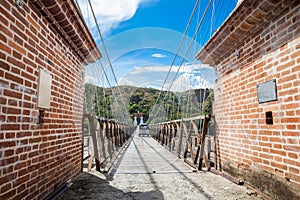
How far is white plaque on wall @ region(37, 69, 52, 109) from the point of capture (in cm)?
190

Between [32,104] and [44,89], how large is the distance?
0.87 ft

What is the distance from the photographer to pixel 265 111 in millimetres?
2205

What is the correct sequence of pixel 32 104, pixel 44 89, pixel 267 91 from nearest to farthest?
pixel 32 104
pixel 44 89
pixel 267 91

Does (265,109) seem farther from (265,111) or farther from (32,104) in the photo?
(32,104)

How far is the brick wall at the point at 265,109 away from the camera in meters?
1.80

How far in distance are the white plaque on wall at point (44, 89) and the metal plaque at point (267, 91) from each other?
2.15 meters

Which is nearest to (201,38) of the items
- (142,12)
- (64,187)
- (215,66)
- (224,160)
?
(215,66)

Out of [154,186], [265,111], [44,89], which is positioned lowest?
[154,186]

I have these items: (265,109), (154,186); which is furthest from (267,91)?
(154,186)

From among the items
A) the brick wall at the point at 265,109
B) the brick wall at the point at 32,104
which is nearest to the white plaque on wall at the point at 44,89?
the brick wall at the point at 32,104

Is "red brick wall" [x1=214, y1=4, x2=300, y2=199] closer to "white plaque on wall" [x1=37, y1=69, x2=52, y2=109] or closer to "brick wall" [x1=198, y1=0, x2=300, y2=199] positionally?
"brick wall" [x1=198, y1=0, x2=300, y2=199]

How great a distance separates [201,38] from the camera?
15.3ft

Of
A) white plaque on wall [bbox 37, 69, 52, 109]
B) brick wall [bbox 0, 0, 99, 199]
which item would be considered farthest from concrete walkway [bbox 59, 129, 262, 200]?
white plaque on wall [bbox 37, 69, 52, 109]

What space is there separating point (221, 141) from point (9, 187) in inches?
110
